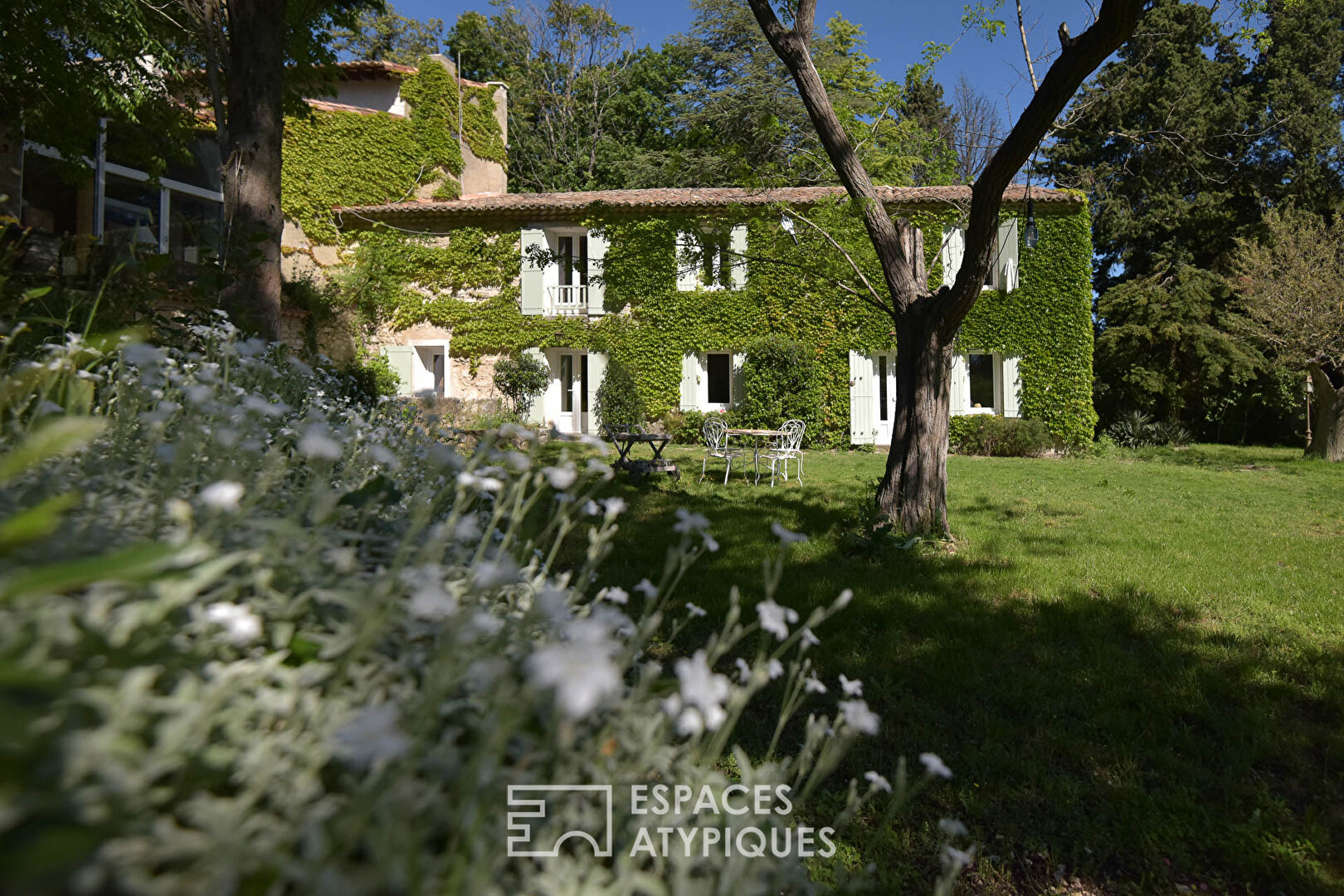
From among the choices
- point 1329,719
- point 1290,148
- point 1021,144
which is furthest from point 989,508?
point 1290,148

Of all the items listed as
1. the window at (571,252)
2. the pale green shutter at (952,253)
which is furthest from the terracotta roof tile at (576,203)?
the window at (571,252)

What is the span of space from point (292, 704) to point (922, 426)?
543 cm

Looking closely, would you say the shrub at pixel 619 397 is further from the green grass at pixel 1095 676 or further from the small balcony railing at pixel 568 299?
the green grass at pixel 1095 676

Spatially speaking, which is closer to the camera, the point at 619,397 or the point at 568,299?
the point at 619,397

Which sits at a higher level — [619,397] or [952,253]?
[952,253]

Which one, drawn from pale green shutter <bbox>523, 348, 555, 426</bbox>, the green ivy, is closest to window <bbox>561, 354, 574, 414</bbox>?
pale green shutter <bbox>523, 348, 555, 426</bbox>

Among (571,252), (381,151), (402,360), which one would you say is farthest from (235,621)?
(381,151)

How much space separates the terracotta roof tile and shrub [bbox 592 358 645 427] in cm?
370

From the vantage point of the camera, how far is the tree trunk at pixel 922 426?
18.2 feet

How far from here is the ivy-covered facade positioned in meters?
15.6

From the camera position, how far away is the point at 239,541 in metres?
0.88

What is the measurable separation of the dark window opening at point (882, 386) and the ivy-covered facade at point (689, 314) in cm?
3

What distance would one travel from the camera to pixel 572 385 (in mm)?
17703

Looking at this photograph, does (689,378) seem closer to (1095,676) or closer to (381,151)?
(381,151)
